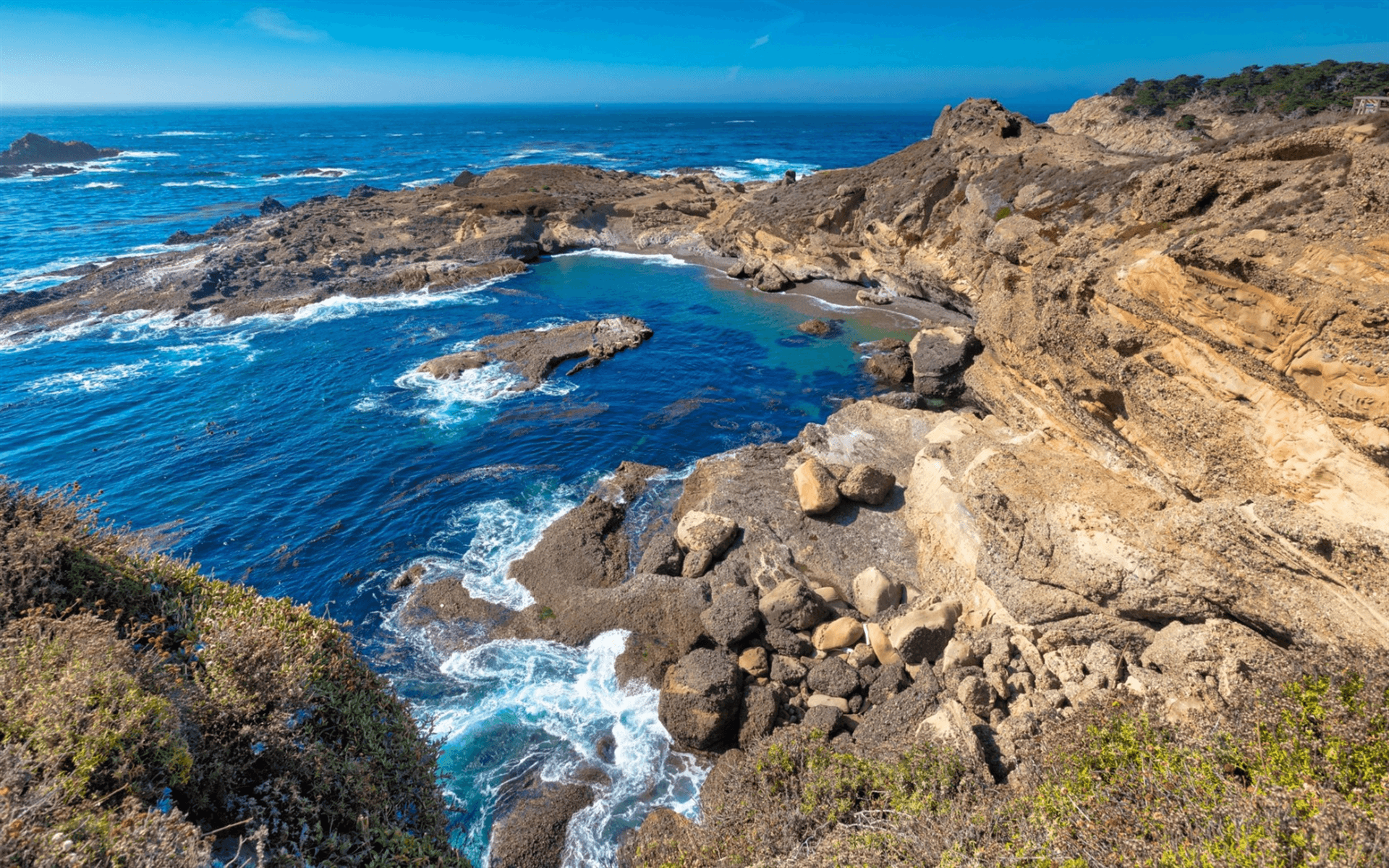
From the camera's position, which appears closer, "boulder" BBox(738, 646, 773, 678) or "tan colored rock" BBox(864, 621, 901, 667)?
"tan colored rock" BBox(864, 621, 901, 667)

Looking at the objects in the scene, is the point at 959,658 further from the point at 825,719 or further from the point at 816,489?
the point at 816,489

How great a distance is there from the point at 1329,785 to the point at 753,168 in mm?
118366

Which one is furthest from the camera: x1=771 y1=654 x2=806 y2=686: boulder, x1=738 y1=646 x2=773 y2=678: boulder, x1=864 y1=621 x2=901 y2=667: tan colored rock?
x1=738 y1=646 x2=773 y2=678: boulder

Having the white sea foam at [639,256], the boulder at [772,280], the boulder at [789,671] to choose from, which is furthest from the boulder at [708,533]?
the white sea foam at [639,256]

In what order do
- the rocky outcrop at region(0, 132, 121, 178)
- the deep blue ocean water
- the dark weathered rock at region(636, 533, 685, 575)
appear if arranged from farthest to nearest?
the rocky outcrop at region(0, 132, 121, 178) → the dark weathered rock at region(636, 533, 685, 575) → the deep blue ocean water

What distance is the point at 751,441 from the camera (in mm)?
28641

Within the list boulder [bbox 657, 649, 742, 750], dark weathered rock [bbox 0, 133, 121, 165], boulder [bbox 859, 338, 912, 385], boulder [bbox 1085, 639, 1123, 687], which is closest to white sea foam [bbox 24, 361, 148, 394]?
boulder [bbox 657, 649, 742, 750]

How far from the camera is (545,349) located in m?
38.5

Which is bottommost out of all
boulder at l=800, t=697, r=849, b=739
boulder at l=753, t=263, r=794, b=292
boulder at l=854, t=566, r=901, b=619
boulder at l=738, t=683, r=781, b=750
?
boulder at l=738, t=683, r=781, b=750

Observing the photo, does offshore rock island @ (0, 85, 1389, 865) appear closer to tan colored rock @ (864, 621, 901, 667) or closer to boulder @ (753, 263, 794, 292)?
tan colored rock @ (864, 621, 901, 667)

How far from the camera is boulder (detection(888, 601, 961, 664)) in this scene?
50.6 ft

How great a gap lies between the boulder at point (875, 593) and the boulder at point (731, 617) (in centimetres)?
306

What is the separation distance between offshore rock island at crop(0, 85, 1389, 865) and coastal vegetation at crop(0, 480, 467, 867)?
18.8ft

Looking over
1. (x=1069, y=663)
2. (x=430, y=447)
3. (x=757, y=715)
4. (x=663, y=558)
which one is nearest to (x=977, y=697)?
(x=1069, y=663)
